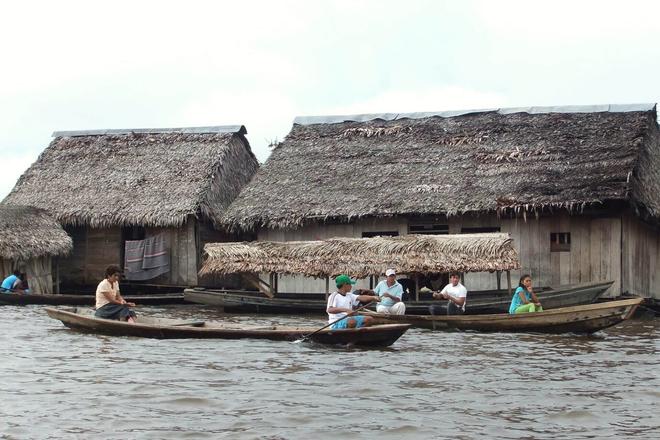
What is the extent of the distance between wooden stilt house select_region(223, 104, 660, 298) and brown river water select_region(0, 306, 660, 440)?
232 inches

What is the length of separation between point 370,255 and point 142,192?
8921mm

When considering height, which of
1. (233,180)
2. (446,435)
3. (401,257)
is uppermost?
(233,180)

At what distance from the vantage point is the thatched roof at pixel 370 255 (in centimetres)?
1900

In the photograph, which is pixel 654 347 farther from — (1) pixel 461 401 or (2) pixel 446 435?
(2) pixel 446 435

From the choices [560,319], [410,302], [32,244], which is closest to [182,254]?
[32,244]

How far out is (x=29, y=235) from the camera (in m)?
24.5

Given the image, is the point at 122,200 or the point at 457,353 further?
the point at 122,200

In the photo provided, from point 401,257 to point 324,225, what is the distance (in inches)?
184

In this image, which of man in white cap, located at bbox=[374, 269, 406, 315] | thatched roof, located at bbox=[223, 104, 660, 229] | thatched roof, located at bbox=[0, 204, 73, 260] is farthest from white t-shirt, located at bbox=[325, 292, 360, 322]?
thatched roof, located at bbox=[0, 204, 73, 260]

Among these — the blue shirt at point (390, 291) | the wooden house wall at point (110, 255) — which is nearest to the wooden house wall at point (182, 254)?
the wooden house wall at point (110, 255)

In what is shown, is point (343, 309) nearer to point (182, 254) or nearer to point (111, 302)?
point (111, 302)

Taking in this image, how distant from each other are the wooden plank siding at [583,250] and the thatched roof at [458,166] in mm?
608

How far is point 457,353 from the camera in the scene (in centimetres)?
1395

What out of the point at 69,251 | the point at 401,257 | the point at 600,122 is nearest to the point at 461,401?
the point at 401,257
